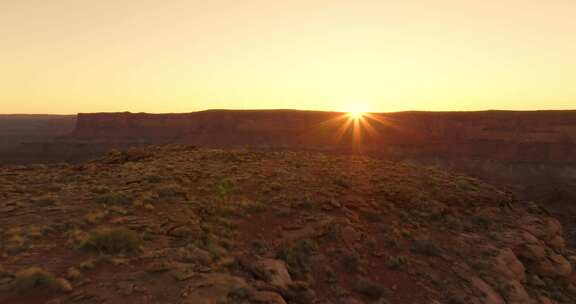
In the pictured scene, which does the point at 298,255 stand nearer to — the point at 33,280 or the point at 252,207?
the point at 252,207

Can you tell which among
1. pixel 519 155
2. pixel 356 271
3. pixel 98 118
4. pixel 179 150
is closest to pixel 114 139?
pixel 98 118

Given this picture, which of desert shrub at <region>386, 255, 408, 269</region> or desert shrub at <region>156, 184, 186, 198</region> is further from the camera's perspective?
desert shrub at <region>156, 184, 186, 198</region>

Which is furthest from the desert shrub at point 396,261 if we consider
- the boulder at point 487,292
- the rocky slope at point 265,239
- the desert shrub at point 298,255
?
the desert shrub at point 298,255

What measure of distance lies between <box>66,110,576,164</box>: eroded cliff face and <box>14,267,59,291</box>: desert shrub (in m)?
58.8

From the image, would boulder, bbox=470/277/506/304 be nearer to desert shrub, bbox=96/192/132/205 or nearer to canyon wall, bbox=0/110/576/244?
desert shrub, bbox=96/192/132/205

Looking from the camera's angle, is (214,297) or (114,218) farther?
(114,218)

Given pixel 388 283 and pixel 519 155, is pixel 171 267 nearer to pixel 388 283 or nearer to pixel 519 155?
pixel 388 283

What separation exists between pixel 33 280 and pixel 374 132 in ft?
209

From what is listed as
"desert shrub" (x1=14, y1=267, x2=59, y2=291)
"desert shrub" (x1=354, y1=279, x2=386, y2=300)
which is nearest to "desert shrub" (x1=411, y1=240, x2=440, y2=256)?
"desert shrub" (x1=354, y1=279, x2=386, y2=300)

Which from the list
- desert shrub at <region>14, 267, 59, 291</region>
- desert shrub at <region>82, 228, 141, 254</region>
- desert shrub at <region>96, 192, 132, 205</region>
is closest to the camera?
desert shrub at <region>14, 267, 59, 291</region>

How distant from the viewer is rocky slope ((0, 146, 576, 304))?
7.57 m

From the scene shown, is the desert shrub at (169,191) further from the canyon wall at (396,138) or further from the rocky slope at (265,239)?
the canyon wall at (396,138)

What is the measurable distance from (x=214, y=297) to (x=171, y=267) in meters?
1.45

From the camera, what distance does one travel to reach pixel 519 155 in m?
57.8
